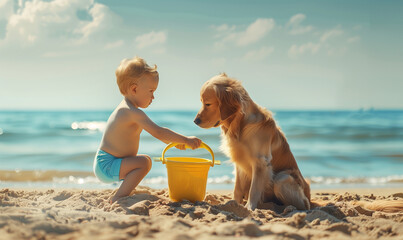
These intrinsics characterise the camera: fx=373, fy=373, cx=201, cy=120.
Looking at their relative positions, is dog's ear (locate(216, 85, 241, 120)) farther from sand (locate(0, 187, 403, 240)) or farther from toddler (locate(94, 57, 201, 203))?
sand (locate(0, 187, 403, 240))

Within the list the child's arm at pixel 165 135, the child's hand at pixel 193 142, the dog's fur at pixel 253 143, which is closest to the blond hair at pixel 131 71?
the child's arm at pixel 165 135

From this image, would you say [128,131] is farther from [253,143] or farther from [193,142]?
[253,143]

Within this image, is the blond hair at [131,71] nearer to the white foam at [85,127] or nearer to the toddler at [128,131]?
the toddler at [128,131]

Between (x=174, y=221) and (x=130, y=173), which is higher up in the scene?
(x=130, y=173)

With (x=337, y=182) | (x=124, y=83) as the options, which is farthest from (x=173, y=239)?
(x=337, y=182)

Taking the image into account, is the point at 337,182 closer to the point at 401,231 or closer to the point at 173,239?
the point at 401,231

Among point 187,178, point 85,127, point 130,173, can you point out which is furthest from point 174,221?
point 85,127

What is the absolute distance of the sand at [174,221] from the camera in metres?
2.09

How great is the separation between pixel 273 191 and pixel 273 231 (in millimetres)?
1367

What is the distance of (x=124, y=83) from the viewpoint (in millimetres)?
3543

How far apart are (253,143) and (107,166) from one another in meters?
1.38

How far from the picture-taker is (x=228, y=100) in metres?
3.48

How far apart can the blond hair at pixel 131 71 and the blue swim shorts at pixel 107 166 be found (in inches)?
25.5

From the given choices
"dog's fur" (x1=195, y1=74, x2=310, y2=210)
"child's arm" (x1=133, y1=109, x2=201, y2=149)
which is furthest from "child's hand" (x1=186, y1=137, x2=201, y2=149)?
"dog's fur" (x1=195, y1=74, x2=310, y2=210)
